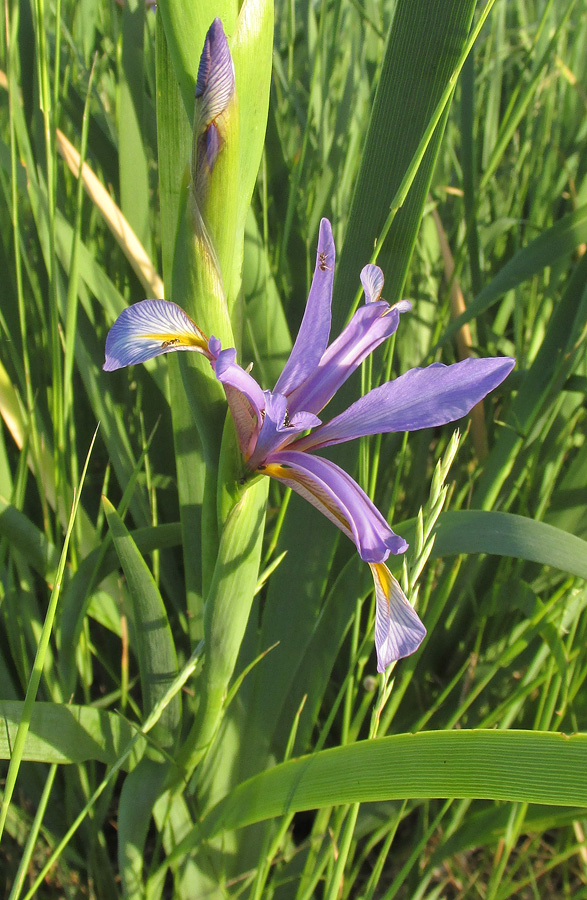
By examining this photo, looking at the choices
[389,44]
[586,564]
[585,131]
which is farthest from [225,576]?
[585,131]

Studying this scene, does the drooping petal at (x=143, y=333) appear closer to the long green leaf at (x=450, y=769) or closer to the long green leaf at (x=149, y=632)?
the long green leaf at (x=149, y=632)

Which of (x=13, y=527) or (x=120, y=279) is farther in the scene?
(x=120, y=279)

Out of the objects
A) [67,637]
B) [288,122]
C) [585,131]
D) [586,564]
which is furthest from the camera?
[585,131]

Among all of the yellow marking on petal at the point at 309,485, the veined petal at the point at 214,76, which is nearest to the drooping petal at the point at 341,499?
the yellow marking on petal at the point at 309,485

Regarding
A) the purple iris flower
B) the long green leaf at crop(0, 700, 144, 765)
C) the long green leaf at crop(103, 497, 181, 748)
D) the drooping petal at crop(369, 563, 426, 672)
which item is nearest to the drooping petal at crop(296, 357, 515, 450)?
the purple iris flower

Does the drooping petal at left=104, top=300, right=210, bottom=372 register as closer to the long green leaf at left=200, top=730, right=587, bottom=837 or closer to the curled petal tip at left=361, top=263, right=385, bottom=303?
the curled petal tip at left=361, top=263, right=385, bottom=303

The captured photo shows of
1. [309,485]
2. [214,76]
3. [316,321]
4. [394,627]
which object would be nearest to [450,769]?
[394,627]

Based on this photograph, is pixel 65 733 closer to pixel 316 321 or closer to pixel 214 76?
pixel 316 321

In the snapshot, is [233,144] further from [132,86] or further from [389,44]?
[132,86]
